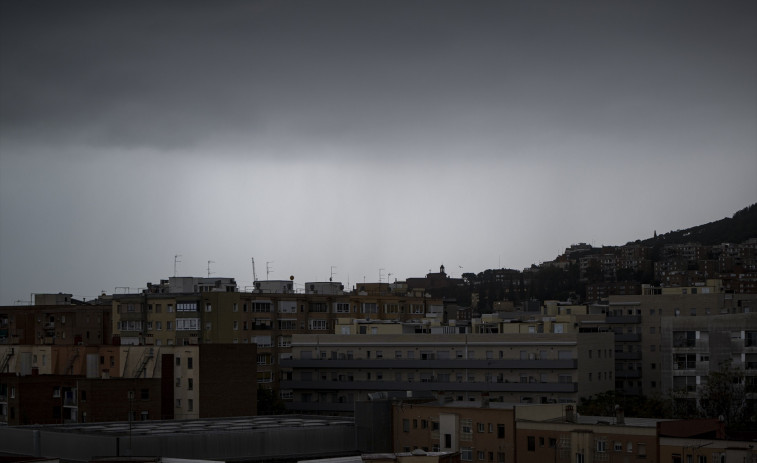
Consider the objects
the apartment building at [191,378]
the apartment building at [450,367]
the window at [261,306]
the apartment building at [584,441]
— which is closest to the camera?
the apartment building at [584,441]

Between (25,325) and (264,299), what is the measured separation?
117ft

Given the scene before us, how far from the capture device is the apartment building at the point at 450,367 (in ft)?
346

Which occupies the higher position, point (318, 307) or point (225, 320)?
point (318, 307)

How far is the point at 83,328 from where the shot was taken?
5659 inches

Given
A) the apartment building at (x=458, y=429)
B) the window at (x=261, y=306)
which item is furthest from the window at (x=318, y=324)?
the apartment building at (x=458, y=429)

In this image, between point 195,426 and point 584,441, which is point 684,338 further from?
point 195,426

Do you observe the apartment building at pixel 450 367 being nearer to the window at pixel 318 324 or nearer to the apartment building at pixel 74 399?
the window at pixel 318 324

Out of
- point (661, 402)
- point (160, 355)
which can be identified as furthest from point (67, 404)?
point (661, 402)

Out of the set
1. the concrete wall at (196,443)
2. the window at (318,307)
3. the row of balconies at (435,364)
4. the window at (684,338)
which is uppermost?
the window at (318,307)

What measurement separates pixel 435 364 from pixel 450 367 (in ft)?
4.73

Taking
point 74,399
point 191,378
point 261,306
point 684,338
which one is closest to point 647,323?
point 684,338

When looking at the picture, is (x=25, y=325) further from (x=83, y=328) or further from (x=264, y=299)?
(x=264, y=299)

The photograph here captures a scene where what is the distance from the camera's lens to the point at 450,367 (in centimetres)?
11000

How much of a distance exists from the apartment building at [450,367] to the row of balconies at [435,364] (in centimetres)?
8
